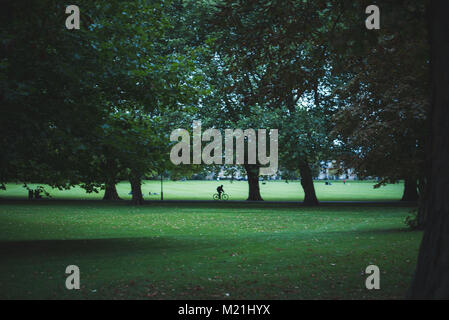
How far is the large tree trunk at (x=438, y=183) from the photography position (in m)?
6.35

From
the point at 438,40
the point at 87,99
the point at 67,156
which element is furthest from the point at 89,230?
the point at 438,40

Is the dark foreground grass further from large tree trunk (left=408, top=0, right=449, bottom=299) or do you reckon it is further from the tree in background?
the tree in background

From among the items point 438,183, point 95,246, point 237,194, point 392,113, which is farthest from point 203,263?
point 237,194

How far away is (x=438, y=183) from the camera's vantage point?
6582 mm

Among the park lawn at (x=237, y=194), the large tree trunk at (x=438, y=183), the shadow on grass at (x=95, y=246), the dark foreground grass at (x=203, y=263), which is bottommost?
the park lawn at (x=237, y=194)

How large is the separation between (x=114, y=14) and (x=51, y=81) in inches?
148

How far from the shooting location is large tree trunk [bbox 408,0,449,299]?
6.35m

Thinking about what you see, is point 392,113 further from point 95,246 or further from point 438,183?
point 438,183

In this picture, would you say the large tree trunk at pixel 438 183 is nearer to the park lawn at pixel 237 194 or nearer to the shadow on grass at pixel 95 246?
the shadow on grass at pixel 95 246

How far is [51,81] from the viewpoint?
1247 centimetres

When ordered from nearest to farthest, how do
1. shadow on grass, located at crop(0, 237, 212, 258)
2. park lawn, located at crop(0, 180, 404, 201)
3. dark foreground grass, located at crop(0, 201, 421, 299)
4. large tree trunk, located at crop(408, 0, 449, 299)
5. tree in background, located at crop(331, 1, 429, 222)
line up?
large tree trunk, located at crop(408, 0, 449, 299)
dark foreground grass, located at crop(0, 201, 421, 299)
shadow on grass, located at crop(0, 237, 212, 258)
tree in background, located at crop(331, 1, 429, 222)
park lawn, located at crop(0, 180, 404, 201)

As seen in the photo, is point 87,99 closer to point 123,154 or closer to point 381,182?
point 123,154

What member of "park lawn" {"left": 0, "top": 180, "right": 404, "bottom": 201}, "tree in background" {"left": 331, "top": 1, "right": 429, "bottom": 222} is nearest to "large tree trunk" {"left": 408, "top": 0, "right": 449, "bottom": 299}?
"tree in background" {"left": 331, "top": 1, "right": 429, "bottom": 222}

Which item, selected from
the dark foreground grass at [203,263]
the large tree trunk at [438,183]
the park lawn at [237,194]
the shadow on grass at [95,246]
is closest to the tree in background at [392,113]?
the dark foreground grass at [203,263]
